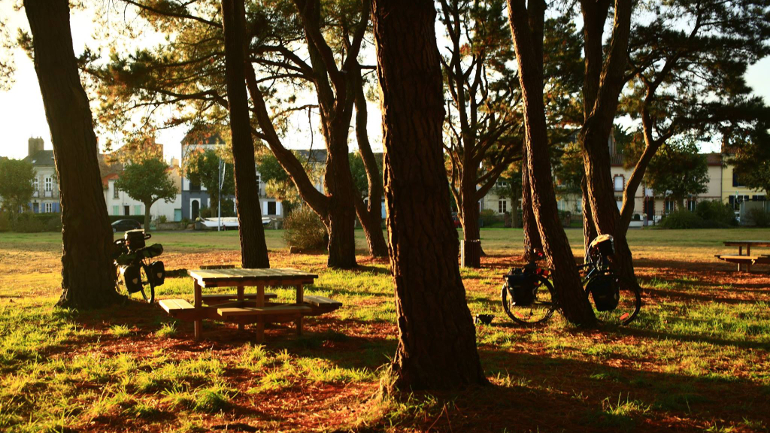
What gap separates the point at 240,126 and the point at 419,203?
7665 millimetres

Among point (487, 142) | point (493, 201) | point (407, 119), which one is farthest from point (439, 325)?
point (493, 201)

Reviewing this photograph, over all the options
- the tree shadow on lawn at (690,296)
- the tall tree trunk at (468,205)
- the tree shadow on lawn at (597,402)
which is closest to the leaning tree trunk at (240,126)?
the tree shadow on lawn at (690,296)

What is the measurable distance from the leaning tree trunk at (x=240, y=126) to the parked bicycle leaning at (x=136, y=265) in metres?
1.68

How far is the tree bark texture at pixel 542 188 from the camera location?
7727 mm

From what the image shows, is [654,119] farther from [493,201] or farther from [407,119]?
[493,201]

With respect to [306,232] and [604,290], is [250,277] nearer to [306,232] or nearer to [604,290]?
[604,290]

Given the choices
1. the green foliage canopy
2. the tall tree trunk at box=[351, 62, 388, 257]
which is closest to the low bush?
the tall tree trunk at box=[351, 62, 388, 257]

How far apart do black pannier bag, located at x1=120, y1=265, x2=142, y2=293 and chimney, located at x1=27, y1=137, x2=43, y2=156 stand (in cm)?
8652

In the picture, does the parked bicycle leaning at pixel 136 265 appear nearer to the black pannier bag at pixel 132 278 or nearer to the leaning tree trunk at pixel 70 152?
the black pannier bag at pixel 132 278

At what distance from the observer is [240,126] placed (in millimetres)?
11281

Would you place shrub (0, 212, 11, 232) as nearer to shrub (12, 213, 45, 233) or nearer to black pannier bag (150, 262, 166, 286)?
shrub (12, 213, 45, 233)

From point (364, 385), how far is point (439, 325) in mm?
999

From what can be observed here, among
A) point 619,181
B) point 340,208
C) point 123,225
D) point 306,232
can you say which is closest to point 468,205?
point 340,208

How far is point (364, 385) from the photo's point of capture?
16.3ft
